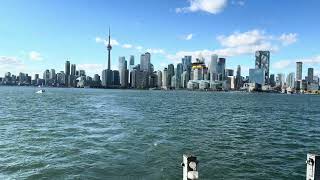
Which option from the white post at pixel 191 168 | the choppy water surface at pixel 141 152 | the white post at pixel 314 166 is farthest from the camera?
the choppy water surface at pixel 141 152

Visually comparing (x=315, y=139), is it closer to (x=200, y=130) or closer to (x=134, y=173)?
(x=200, y=130)

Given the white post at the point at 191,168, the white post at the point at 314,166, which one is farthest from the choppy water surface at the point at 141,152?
the white post at the point at 191,168

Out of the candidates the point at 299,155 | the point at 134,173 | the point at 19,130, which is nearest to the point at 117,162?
the point at 134,173

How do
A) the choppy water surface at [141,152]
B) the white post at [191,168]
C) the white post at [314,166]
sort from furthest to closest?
the choppy water surface at [141,152]
the white post at [314,166]
the white post at [191,168]

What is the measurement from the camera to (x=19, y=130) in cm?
4916

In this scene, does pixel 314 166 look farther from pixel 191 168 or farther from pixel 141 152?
pixel 141 152

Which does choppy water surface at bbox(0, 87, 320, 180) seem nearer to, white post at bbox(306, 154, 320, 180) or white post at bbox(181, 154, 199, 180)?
white post at bbox(306, 154, 320, 180)

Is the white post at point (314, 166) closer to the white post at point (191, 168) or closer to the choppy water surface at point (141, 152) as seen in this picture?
the white post at point (191, 168)

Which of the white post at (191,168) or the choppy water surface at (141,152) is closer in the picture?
the white post at (191,168)

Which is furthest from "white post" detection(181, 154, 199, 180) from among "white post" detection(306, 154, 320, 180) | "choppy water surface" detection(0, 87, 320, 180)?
"choppy water surface" detection(0, 87, 320, 180)

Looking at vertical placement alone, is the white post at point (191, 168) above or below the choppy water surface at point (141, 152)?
above

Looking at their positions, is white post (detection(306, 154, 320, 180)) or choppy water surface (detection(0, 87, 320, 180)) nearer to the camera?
white post (detection(306, 154, 320, 180))

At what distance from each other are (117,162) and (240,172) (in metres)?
A: 8.72

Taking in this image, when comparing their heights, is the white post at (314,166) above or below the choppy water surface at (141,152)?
above
